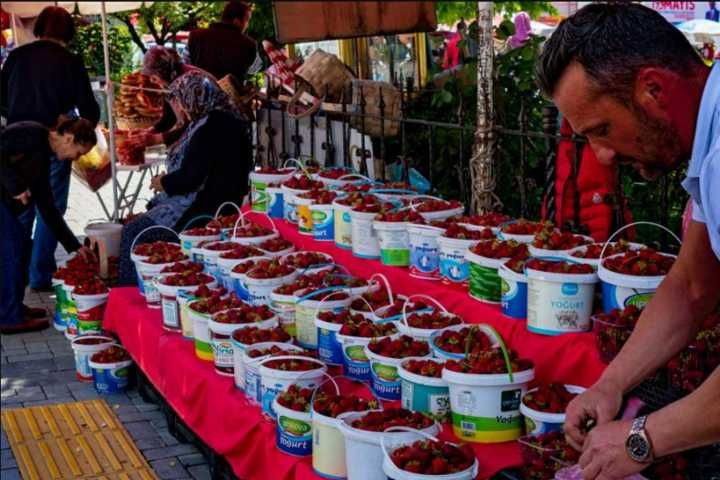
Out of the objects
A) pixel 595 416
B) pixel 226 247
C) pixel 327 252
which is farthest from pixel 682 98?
pixel 226 247

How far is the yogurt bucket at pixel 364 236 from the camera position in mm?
4520

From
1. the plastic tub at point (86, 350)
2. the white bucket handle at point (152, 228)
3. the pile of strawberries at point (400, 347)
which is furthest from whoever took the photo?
the white bucket handle at point (152, 228)

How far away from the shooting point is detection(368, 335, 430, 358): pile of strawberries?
3.60 meters

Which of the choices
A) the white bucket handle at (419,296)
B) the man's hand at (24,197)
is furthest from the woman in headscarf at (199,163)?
the white bucket handle at (419,296)

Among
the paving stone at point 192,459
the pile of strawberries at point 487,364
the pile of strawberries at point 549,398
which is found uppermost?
the pile of strawberries at point 487,364

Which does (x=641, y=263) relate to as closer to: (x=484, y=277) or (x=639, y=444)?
(x=484, y=277)

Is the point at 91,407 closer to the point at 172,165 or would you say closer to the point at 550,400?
the point at 172,165

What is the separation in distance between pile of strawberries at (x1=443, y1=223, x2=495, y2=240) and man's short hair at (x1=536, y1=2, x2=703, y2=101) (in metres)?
1.94

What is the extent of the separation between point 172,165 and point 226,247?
1342mm

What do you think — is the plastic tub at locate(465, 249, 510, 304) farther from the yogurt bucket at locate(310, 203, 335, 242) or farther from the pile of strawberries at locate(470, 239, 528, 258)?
the yogurt bucket at locate(310, 203, 335, 242)

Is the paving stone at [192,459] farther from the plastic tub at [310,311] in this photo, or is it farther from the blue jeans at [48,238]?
the blue jeans at [48,238]

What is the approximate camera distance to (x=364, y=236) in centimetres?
458

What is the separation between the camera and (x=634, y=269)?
3.16 meters

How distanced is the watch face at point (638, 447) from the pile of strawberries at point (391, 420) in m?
1.23
